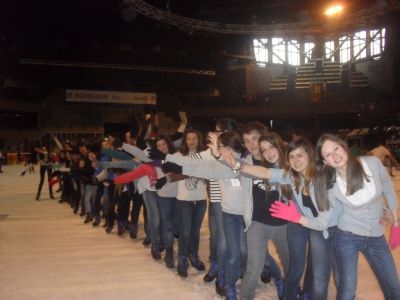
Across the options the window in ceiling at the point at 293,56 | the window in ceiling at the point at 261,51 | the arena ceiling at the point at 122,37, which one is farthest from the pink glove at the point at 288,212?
the window in ceiling at the point at 293,56

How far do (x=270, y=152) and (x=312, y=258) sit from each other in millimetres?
783

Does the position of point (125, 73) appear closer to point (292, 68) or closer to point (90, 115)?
point (90, 115)

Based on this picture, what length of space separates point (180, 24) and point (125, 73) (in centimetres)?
809

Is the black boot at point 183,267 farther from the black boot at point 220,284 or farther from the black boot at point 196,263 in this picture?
the black boot at point 220,284

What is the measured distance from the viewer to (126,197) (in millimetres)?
6109

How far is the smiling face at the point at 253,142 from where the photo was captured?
326 centimetres

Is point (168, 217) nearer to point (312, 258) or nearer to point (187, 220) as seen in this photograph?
point (187, 220)

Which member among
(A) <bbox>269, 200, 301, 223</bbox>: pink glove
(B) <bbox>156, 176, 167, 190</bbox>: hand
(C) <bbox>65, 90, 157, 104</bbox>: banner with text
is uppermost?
(C) <bbox>65, 90, 157, 104</bbox>: banner with text

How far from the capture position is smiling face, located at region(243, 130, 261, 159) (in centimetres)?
326

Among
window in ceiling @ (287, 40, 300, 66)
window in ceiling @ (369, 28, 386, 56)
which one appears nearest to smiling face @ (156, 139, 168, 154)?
window in ceiling @ (369, 28, 386, 56)

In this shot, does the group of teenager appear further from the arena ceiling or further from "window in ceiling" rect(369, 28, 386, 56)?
"window in ceiling" rect(369, 28, 386, 56)

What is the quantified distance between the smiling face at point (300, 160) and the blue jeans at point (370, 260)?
491mm

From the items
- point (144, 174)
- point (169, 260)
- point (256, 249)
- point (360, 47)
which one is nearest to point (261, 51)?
point (360, 47)

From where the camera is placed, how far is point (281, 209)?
2.67 meters
